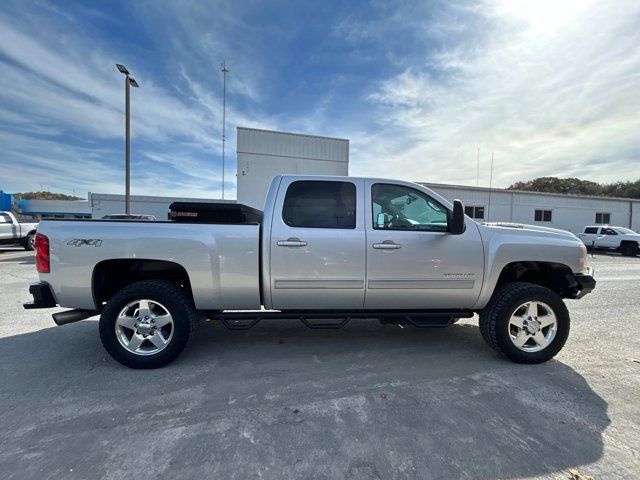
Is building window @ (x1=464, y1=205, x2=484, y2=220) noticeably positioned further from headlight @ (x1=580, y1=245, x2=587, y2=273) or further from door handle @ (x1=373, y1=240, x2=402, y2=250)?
door handle @ (x1=373, y1=240, x2=402, y2=250)

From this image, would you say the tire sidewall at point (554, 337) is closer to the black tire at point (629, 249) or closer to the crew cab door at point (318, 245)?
the crew cab door at point (318, 245)

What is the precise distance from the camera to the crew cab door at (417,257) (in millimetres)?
3426

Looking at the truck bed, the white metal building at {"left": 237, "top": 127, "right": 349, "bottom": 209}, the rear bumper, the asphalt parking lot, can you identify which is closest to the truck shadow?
the asphalt parking lot

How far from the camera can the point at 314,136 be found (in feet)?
61.6

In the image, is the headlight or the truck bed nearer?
the truck bed

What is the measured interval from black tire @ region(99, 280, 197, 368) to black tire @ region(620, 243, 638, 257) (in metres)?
23.6

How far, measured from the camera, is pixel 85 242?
322 centimetres

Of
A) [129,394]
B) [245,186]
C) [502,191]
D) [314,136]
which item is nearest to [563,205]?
[502,191]

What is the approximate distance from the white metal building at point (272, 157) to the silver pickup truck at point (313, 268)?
46.6 feet

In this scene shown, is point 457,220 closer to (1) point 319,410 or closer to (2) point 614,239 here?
(1) point 319,410

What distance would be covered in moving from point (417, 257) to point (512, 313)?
1.20 meters

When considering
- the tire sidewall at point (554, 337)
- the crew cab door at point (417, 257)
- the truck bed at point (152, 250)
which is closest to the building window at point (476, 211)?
the tire sidewall at point (554, 337)

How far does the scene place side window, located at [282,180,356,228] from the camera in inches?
136

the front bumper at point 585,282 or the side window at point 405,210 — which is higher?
the side window at point 405,210
